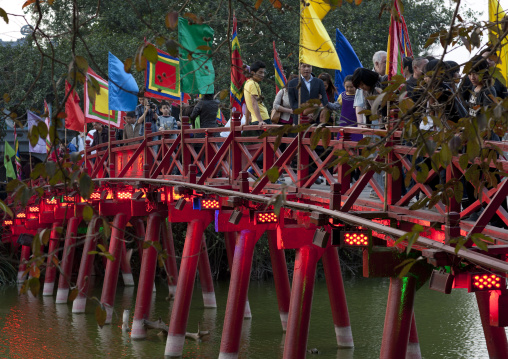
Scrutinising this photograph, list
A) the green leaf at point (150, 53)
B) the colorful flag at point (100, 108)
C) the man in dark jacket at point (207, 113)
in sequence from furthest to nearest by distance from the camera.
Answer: the colorful flag at point (100, 108) → the man in dark jacket at point (207, 113) → the green leaf at point (150, 53)

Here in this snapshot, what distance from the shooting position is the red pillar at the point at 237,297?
1252 cm

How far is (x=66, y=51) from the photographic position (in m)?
28.0

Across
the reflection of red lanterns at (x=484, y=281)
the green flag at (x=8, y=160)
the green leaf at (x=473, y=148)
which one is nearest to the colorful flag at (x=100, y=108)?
the green flag at (x=8, y=160)

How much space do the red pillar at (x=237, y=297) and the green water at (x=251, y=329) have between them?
1.92 m

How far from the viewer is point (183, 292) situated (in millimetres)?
13898

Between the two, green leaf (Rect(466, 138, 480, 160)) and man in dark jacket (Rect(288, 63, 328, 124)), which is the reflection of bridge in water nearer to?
green leaf (Rect(466, 138, 480, 160))

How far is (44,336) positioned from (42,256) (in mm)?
13864

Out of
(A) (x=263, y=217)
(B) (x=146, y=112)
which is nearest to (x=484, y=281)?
(A) (x=263, y=217)

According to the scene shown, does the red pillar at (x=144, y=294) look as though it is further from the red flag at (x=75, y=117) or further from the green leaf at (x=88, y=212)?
the green leaf at (x=88, y=212)

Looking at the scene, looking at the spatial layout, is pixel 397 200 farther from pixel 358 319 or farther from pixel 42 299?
pixel 42 299

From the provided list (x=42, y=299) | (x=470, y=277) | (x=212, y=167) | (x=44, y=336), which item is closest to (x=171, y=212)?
(x=212, y=167)

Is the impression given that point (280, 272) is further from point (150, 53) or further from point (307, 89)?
point (150, 53)

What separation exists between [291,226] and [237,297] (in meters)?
2.19

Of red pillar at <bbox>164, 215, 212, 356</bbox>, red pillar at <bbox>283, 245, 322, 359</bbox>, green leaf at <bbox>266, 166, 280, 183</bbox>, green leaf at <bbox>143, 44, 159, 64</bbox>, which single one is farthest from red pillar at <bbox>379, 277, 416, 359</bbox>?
red pillar at <bbox>164, 215, 212, 356</bbox>
